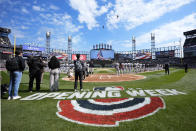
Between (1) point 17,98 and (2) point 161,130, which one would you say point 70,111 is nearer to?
(2) point 161,130

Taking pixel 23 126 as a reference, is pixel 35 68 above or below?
above

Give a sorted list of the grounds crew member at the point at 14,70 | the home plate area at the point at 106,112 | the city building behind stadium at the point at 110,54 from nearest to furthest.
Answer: the home plate area at the point at 106,112 < the grounds crew member at the point at 14,70 < the city building behind stadium at the point at 110,54

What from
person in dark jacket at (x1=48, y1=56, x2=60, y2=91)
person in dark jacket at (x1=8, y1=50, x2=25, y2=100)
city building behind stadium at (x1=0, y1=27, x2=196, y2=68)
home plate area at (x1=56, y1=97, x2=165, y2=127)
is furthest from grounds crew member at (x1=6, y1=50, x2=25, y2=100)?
city building behind stadium at (x1=0, y1=27, x2=196, y2=68)

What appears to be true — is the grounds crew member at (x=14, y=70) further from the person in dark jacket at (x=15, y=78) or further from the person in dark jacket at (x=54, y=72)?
the person in dark jacket at (x=54, y=72)

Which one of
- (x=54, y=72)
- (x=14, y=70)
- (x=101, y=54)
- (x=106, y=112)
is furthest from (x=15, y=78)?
(x=101, y=54)

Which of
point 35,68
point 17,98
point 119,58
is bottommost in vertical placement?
point 17,98

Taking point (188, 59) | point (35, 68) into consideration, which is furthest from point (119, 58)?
point (35, 68)

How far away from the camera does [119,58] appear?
87.2 metres

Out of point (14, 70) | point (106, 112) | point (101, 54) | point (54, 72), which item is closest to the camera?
point (106, 112)

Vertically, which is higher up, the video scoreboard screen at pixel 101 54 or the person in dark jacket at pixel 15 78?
the video scoreboard screen at pixel 101 54

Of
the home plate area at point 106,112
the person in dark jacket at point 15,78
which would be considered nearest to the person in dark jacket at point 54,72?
the person in dark jacket at point 15,78

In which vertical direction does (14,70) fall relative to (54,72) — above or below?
above

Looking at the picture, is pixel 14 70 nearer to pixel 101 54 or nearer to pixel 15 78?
pixel 15 78

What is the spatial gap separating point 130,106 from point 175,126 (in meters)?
1.22
